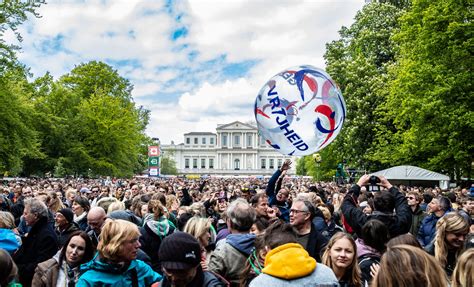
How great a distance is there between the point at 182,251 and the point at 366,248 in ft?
6.64

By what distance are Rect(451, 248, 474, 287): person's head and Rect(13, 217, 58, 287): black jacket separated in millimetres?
4097

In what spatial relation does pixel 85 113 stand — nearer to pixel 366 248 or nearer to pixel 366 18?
pixel 366 18

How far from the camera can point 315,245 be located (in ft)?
16.6

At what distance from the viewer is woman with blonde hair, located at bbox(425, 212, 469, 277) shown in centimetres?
448

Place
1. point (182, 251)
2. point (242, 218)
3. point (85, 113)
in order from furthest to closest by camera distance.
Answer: point (85, 113)
point (242, 218)
point (182, 251)

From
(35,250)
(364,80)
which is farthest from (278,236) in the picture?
(364,80)

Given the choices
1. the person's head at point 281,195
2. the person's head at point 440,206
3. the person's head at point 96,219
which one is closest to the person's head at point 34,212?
the person's head at point 96,219

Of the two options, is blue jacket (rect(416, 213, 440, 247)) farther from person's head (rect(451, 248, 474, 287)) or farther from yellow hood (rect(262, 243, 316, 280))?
yellow hood (rect(262, 243, 316, 280))

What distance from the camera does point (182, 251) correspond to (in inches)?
117

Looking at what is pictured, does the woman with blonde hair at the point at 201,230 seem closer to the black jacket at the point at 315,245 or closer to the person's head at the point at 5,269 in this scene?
the black jacket at the point at 315,245

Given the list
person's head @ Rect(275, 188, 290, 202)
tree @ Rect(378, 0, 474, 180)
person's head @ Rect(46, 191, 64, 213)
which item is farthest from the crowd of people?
tree @ Rect(378, 0, 474, 180)

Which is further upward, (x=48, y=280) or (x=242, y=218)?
(x=242, y=218)

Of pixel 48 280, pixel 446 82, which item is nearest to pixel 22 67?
pixel 446 82

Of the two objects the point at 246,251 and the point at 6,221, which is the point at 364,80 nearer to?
the point at 6,221
